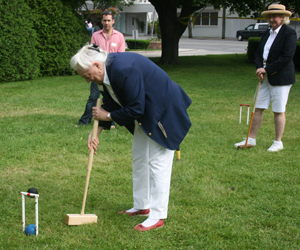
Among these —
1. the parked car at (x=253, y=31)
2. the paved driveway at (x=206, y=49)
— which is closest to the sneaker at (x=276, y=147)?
the paved driveway at (x=206, y=49)

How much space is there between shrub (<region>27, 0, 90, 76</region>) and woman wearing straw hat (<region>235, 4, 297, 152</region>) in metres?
8.92

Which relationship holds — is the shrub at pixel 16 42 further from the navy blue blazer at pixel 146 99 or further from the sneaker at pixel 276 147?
the navy blue blazer at pixel 146 99

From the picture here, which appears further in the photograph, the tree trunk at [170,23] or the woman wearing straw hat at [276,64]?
the tree trunk at [170,23]

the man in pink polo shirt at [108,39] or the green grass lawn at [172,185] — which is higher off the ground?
the man in pink polo shirt at [108,39]

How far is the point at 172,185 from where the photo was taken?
4457 millimetres

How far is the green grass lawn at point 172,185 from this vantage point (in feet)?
10.9

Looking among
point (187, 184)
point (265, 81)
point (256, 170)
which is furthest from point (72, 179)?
point (265, 81)

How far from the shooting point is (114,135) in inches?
252

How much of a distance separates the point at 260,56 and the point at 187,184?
98.5 inches

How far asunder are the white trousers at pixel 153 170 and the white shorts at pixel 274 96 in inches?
112

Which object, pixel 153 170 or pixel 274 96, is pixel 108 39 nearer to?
pixel 274 96

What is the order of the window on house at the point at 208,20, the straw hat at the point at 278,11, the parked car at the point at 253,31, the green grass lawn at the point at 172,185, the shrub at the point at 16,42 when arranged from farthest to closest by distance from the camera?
1. the window on house at the point at 208,20
2. the parked car at the point at 253,31
3. the shrub at the point at 16,42
4. the straw hat at the point at 278,11
5. the green grass lawn at the point at 172,185

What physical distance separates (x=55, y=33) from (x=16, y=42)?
1670 mm

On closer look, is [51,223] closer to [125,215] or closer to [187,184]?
[125,215]
